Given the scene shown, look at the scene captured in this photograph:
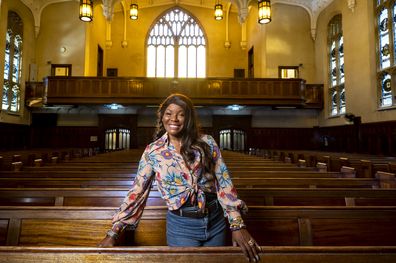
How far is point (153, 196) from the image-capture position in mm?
2943

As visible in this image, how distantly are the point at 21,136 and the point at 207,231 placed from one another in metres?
15.2

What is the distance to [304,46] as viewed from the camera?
50.5ft

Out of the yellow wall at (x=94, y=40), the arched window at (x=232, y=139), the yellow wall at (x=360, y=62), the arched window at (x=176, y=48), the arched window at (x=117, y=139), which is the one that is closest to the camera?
the yellow wall at (x=360, y=62)

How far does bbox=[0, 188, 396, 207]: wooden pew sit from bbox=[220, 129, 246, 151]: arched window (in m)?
13.4

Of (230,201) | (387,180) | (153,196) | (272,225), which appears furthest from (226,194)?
(387,180)

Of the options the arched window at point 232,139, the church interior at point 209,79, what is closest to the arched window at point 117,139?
the church interior at point 209,79

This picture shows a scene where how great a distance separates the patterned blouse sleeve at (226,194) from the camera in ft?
4.70

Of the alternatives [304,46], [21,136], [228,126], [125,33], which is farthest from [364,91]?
[21,136]

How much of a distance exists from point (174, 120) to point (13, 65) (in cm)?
1499

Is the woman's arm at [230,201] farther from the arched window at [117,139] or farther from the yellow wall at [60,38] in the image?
the arched window at [117,139]

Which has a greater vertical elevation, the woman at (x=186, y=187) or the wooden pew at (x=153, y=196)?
the woman at (x=186, y=187)

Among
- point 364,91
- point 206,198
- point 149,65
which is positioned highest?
point 149,65

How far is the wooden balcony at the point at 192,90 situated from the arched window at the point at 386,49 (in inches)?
137

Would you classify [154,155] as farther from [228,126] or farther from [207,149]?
[228,126]
